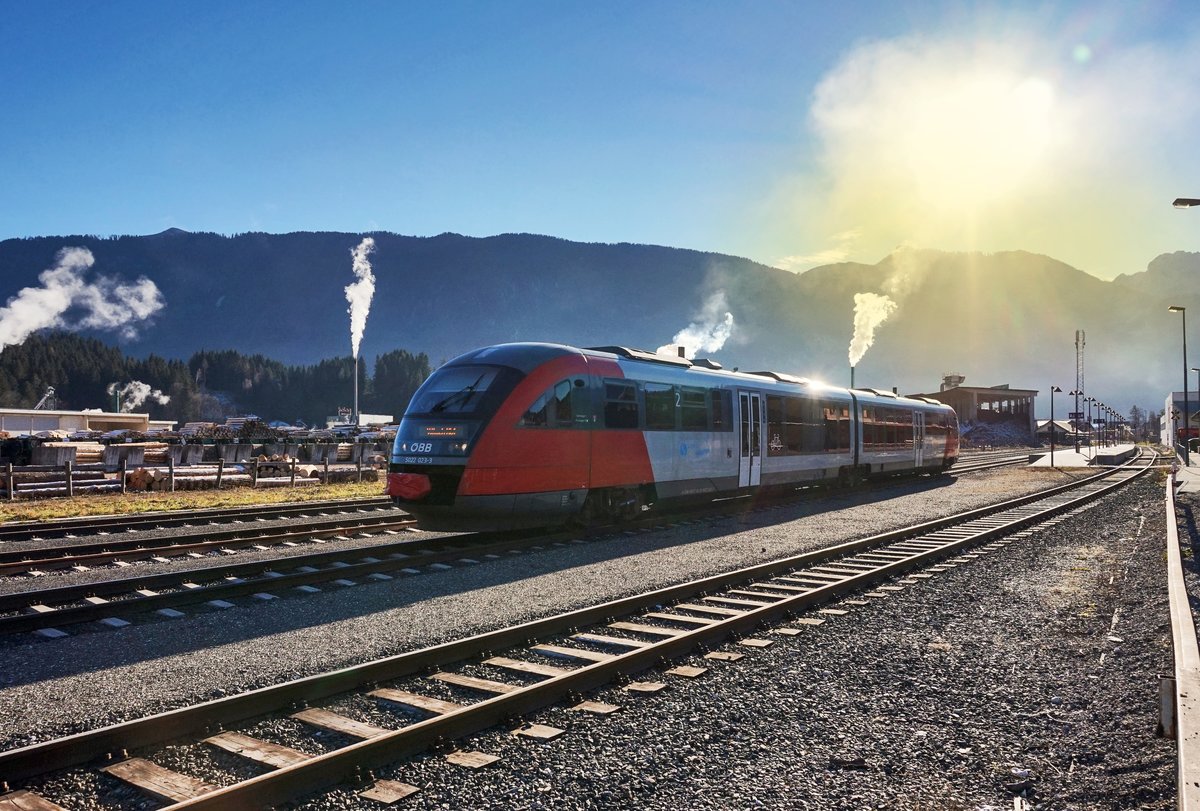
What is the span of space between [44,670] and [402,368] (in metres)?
186

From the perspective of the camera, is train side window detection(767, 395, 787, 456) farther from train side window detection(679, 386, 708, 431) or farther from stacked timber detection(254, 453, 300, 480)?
stacked timber detection(254, 453, 300, 480)

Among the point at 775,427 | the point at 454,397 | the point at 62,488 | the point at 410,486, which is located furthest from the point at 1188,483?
the point at 62,488

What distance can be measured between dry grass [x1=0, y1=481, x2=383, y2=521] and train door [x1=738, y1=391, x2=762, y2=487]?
11092 millimetres

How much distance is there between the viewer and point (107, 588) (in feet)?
32.5

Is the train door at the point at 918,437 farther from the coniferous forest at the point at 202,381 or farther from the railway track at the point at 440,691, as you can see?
the coniferous forest at the point at 202,381

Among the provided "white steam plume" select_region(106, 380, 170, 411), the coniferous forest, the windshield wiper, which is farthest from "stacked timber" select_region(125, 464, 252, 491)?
"white steam plume" select_region(106, 380, 170, 411)

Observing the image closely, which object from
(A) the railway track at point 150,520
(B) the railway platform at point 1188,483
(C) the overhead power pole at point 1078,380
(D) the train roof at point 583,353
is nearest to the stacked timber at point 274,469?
(A) the railway track at point 150,520

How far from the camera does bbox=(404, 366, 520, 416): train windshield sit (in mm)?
13531

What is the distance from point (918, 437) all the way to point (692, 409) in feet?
59.8

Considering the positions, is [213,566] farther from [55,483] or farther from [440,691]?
[55,483]

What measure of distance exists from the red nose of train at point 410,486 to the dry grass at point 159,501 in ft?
29.7

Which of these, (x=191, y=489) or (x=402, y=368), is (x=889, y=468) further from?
(x=402, y=368)

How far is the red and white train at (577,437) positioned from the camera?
43.7ft

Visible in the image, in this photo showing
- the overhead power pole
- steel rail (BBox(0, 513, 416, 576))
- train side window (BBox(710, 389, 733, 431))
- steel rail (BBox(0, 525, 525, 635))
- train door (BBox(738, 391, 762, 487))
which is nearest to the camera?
steel rail (BBox(0, 525, 525, 635))
